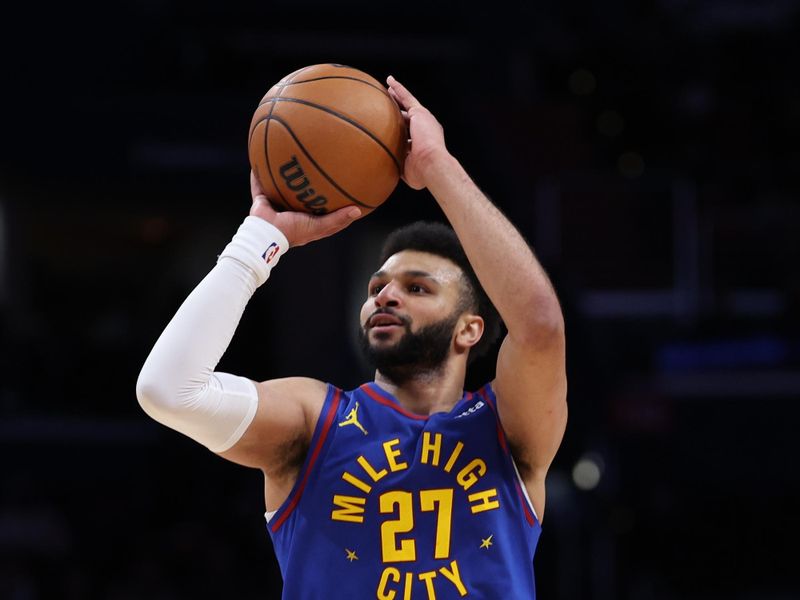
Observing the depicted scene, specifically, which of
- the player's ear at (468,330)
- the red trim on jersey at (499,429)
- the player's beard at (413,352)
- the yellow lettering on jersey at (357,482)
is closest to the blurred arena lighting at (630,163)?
the player's ear at (468,330)

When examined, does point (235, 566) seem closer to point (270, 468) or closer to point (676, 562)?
point (676, 562)

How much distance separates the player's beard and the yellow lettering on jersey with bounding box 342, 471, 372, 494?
364mm

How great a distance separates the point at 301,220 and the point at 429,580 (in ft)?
3.31

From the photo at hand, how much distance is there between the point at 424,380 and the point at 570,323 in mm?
4641

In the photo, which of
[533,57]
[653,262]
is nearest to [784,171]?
[653,262]

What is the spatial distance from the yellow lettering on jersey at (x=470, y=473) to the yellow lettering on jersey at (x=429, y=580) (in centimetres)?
25

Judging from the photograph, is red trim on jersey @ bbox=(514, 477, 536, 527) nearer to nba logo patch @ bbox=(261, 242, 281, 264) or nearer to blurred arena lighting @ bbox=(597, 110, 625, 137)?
nba logo patch @ bbox=(261, 242, 281, 264)

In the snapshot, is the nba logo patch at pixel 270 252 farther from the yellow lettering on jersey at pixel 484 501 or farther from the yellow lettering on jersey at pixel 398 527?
the yellow lettering on jersey at pixel 484 501

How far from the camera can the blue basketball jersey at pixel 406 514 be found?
3016 millimetres

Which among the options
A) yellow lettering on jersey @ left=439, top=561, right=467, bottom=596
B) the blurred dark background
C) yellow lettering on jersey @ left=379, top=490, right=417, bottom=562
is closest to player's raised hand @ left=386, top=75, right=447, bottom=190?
yellow lettering on jersey @ left=379, top=490, right=417, bottom=562

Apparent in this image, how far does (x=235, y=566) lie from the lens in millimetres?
8539

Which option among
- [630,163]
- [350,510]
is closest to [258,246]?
[350,510]

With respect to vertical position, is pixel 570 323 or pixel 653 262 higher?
pixel 653 262

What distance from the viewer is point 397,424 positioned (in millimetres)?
3227
